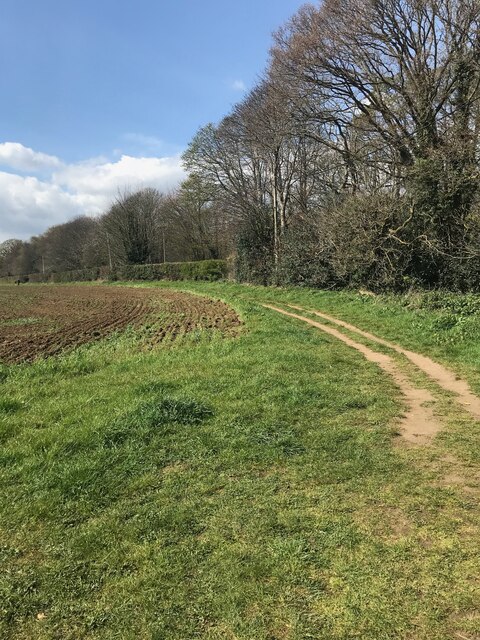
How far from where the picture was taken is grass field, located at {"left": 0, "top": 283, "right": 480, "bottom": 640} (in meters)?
2.66

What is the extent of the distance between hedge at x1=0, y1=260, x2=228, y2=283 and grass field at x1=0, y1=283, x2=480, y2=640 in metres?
34.5

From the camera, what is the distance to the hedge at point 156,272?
1645 inches

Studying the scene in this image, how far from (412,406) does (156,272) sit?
44500 millimetres

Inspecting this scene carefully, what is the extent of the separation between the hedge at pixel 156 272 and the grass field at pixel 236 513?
3447 cm

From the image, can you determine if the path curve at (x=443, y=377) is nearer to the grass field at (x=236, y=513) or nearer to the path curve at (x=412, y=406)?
the grass field at (x=236, y=513)

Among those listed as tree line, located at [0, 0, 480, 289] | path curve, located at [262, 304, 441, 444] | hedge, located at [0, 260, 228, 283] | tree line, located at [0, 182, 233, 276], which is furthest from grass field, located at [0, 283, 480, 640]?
tree line, located at [0, 182, 233, 276]

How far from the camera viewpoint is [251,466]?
4.59 metres

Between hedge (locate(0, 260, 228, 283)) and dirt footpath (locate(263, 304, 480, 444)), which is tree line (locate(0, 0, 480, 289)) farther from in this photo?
hedge (locate(0, 260, 228, 283))

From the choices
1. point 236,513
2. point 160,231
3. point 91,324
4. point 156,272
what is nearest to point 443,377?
point 236,513

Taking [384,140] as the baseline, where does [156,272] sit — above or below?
below

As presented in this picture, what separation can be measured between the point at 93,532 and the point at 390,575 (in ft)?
7.04

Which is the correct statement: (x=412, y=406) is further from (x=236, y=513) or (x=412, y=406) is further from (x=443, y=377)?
(x=236, y=513)

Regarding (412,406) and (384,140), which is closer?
(412,406)

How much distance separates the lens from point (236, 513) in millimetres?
3721
